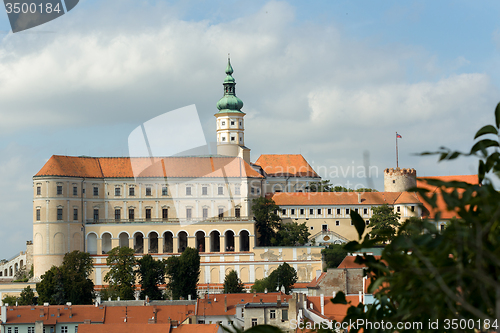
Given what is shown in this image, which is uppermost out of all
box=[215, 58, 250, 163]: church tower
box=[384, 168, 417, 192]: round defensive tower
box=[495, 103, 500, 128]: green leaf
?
box=[215, 58, 250, 163]: church tower

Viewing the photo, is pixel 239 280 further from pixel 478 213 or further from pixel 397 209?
pixel 478 213

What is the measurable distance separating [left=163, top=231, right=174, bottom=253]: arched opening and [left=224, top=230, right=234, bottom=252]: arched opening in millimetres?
5917

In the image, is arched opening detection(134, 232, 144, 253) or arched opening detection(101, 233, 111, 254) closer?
arched opening detection(101, 233, 111, 254)

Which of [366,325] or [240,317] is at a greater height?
[366,325]

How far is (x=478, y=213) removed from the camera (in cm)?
344

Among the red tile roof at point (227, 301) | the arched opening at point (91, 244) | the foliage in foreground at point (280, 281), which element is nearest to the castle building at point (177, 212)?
the arched opening at point (91, 244)

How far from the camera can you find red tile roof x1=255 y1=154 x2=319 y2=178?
8919 cm

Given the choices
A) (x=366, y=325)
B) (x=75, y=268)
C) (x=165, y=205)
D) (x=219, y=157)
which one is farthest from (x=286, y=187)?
(x=366, y=325)

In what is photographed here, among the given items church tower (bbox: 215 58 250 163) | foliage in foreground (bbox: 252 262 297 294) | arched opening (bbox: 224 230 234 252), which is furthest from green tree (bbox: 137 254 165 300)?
church tower (bbox: 215 58 250 163)

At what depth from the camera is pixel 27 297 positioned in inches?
2395

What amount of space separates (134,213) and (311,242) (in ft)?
63.7

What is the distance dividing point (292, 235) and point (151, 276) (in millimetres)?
17417

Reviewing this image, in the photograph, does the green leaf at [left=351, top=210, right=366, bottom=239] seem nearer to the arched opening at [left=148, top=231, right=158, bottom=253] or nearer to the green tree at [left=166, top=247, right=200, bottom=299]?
the green tree at [left=166, top=247, right=200, bottom=299]

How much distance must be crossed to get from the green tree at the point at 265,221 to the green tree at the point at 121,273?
48.4 ft
